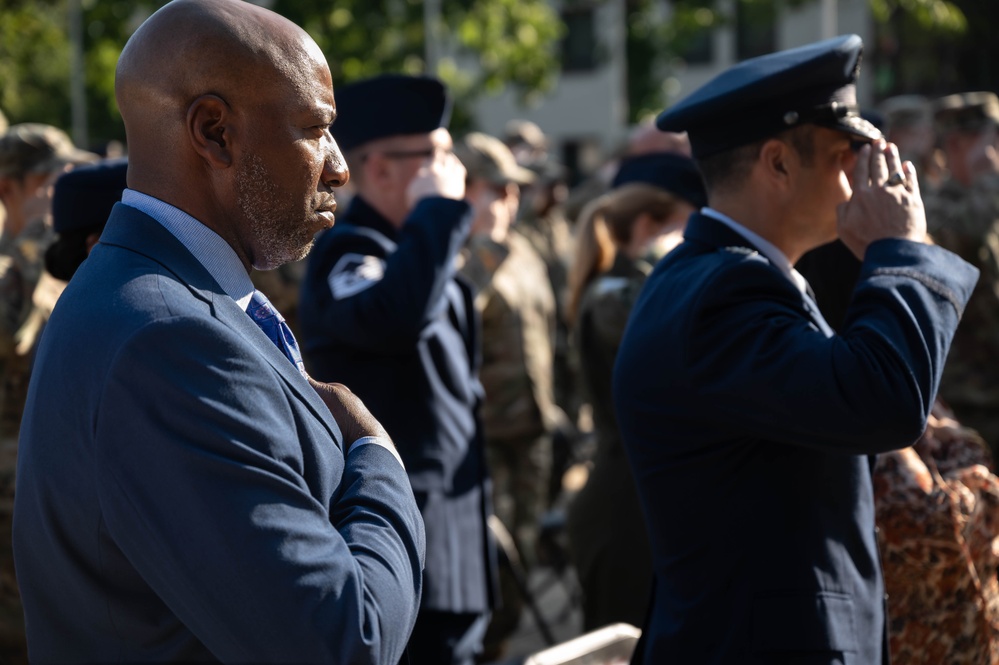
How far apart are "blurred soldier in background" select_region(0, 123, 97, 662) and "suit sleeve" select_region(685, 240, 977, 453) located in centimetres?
267

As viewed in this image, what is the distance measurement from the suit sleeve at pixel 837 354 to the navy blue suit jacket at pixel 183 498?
2.87 feet

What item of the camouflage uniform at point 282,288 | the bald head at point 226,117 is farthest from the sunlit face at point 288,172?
the camouflage uniform at point 282,288

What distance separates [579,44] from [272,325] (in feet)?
105

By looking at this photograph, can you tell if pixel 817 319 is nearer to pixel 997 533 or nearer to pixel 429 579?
pixel 997 533

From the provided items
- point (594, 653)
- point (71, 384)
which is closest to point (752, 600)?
point (594, 653)

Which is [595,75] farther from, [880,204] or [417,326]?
[880,204]

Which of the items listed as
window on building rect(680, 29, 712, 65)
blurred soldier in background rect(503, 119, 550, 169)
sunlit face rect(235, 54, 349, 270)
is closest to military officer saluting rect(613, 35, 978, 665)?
sunlit face rect(235, 54, 349, 270)

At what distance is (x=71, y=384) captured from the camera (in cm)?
151

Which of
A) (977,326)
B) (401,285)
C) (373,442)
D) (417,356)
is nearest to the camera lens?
(373,442)

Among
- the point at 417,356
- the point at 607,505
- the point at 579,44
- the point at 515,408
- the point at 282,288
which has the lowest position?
the point at 579,44

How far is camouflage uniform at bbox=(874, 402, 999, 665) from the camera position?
271 cm

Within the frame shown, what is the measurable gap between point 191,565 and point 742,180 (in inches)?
62.0

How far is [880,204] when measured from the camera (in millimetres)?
2432

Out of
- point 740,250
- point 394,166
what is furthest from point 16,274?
point 740,250
